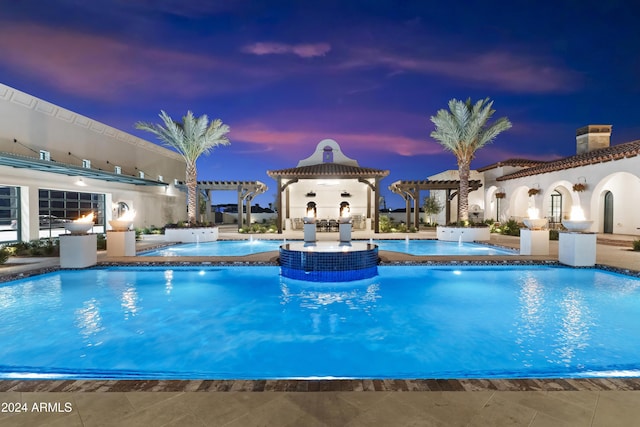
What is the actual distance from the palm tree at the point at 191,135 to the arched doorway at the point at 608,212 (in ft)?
73.4

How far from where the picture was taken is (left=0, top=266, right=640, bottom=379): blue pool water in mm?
3973

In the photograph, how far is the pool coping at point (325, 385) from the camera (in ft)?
8.83

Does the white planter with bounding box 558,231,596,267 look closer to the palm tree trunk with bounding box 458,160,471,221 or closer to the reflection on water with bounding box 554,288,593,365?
the reflection on water with bounding box 554,288,593,365

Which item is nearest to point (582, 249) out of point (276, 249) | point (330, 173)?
point (276, 249)

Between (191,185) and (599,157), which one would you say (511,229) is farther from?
(191,185)

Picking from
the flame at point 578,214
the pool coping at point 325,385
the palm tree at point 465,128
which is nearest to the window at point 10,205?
the pool coping at point 325,385

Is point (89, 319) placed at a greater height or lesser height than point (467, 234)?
lesser

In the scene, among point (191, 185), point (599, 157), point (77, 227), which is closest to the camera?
point (77, 227)

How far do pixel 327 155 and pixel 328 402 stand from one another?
78.7ft

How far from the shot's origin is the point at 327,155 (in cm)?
2562

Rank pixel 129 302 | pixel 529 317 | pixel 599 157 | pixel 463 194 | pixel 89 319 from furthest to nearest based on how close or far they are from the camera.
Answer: pixel 463 194 < pixel 599 157 < pixel 129 302 < pixel 529 317 < pixel 89 319

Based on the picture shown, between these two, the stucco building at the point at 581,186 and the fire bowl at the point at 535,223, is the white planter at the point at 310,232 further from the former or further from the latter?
the stucco building at the point at 581,186

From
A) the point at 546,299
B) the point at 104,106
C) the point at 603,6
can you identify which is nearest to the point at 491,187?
the point at 603,6

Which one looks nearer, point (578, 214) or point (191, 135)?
point (578, 214)
